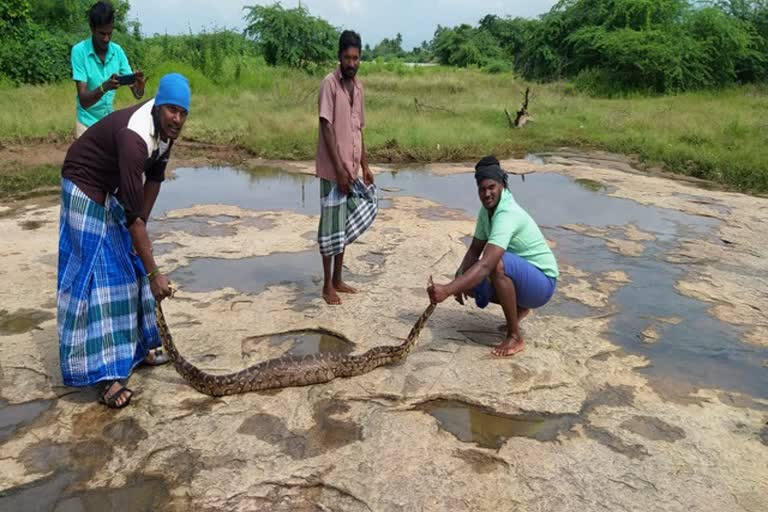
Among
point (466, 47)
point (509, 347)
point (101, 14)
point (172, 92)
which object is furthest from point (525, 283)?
point (466, 47)

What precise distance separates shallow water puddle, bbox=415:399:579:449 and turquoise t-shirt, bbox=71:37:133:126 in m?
3.72

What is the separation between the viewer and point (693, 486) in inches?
117

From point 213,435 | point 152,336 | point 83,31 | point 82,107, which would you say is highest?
point 83,31

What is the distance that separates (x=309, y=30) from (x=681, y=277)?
26.1m

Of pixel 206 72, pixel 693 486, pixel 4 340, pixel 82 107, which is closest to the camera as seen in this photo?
pixel 693 486

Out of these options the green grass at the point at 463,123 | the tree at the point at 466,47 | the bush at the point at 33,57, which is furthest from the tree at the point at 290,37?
the tree at the point at 466,47

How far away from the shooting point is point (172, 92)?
10.4 feet

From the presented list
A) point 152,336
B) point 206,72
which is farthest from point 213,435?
point 206,72

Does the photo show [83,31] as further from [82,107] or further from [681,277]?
[681,277]

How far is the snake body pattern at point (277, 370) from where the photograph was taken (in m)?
3.67

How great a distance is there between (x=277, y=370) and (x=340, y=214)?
1635mm

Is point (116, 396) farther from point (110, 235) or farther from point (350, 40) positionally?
point (350, 40)

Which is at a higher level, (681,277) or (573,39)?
(573,39)

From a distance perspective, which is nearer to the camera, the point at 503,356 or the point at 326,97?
the point at 503,356
